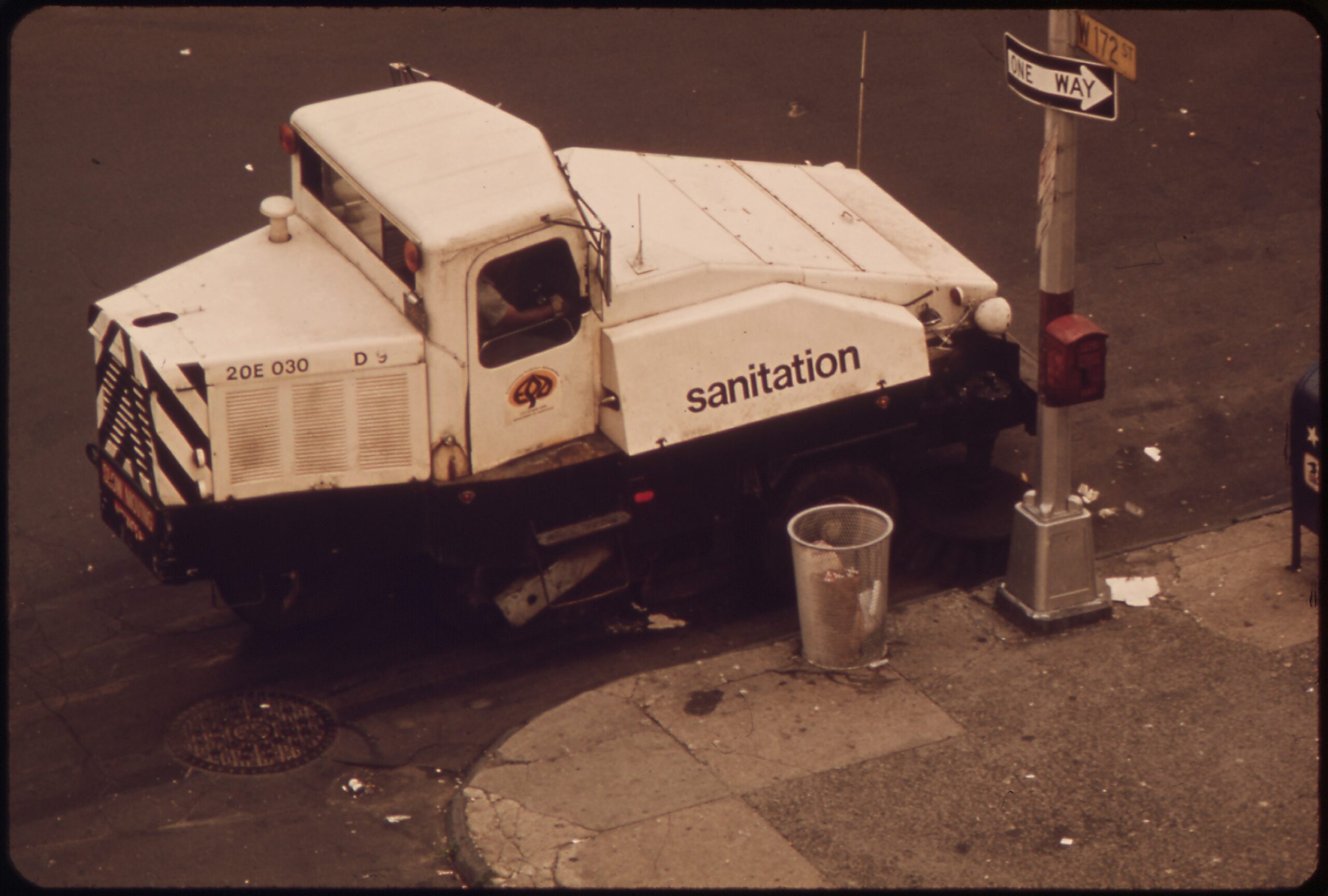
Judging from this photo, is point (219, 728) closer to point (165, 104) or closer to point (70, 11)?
point (165, 104)

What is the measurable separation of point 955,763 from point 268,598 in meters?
3.79

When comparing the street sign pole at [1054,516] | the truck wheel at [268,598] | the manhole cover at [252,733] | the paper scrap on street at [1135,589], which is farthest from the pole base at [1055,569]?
the truck wheel at [268,598]

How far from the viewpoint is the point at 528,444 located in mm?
8555

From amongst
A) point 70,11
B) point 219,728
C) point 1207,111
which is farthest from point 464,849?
point 70,11

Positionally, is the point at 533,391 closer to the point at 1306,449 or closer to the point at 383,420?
the point at 383,420

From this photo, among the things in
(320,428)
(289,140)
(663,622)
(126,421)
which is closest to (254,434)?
(320,428)

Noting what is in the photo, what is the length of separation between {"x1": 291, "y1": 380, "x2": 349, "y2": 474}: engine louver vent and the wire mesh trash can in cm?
239

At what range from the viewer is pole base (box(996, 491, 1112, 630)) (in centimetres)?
887

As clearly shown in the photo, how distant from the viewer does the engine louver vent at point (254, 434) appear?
7.92 m

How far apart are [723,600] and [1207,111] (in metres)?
8.47

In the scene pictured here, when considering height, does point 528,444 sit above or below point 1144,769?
above

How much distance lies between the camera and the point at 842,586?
27.8 ft

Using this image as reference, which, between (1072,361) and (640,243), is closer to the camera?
(1072,361)

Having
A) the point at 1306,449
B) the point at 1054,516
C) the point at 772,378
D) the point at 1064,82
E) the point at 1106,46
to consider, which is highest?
the point at 1106,46
